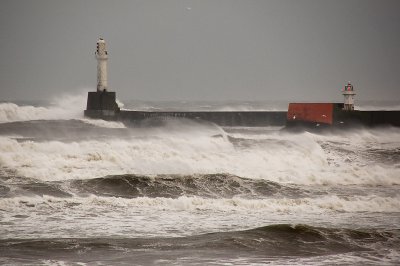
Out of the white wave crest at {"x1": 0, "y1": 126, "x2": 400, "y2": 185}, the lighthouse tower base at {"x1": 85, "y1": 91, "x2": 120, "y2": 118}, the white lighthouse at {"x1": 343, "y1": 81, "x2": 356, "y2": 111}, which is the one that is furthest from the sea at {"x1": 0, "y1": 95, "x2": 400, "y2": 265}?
the lighthouse tower base at {"x1": 85, "y1": 91, "x2": 120, "y2": 118}

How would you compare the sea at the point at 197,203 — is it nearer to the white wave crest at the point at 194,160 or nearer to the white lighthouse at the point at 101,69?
the white wave crest at the point at 194,160

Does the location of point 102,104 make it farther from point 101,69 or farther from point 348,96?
point 348,96

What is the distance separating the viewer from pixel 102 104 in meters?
31.9

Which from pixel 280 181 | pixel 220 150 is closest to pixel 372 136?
pixel 220 150

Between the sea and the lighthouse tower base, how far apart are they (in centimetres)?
849

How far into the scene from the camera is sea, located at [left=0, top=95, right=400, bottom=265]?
8.78 metres

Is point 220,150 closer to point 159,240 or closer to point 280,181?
point 280,181

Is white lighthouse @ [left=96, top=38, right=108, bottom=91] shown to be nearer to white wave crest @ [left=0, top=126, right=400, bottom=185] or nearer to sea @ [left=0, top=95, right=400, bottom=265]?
sea @ [left=0, top=95, right=400, bottom=265]

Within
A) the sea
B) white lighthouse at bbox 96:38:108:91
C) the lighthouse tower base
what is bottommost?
the sea

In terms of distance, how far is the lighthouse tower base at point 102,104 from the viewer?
3170 cm

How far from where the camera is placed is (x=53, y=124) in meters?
31.8

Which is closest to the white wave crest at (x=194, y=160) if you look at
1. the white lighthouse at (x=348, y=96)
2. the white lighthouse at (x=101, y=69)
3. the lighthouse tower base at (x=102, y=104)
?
the white lighthouse at (x=348, y=96)

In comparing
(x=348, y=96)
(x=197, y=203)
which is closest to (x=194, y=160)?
(x=197, y=203)

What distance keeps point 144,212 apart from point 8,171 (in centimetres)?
522
